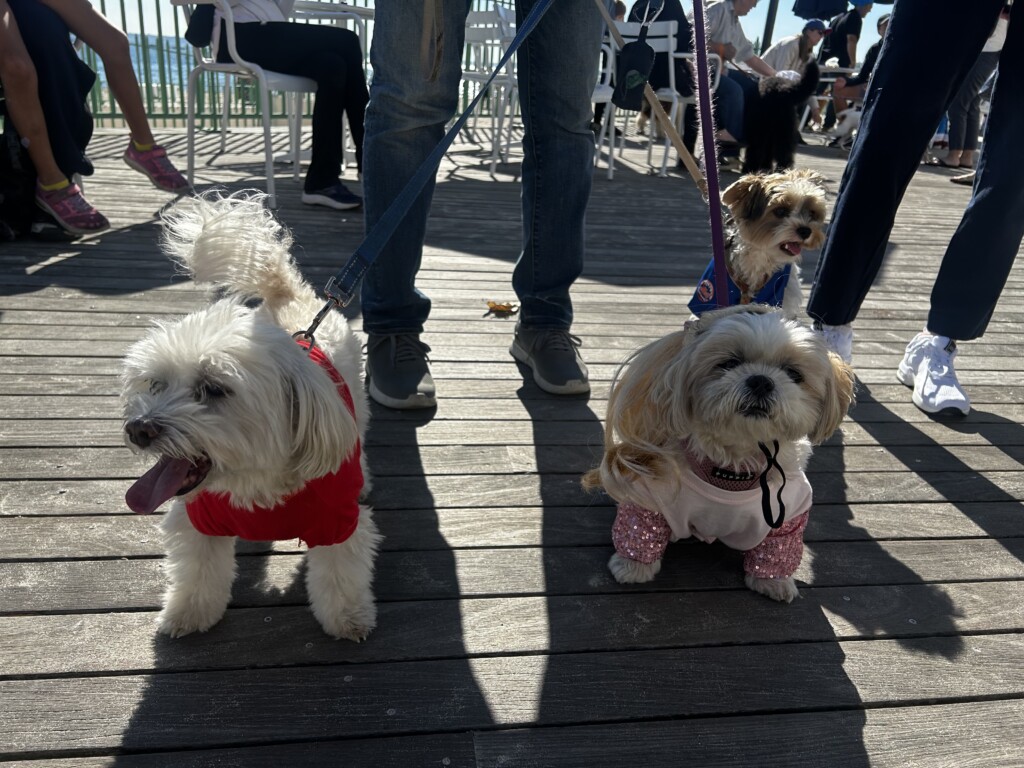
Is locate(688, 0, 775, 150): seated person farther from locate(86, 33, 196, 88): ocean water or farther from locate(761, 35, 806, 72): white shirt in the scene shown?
locate(86, 33, 196, 88): ocean water

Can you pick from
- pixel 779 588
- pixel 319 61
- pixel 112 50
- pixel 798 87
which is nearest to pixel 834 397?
pixel 779 588

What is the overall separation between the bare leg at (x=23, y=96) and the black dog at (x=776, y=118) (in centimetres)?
642

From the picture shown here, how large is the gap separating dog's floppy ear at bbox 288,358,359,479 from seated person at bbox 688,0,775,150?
745 centimetres

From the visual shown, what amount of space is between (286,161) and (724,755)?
709 centimetres

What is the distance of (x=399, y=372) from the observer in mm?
2664

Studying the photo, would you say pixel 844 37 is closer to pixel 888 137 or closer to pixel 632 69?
pixel 888 137

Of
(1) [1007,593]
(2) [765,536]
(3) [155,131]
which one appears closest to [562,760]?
(2) [765,536]

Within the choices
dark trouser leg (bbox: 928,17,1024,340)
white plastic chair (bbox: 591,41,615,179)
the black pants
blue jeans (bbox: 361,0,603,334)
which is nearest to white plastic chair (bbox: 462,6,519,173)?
white plastic chair (bbox: 591,41,615,179)

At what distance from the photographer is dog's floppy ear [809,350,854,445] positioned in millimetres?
1662

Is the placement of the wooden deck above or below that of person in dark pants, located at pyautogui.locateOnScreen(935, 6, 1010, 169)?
below

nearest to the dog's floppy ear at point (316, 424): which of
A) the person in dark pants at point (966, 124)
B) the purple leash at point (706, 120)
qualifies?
the purple leash at point (706, 120)

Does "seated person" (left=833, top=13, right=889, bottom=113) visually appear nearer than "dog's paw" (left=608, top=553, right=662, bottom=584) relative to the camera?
No

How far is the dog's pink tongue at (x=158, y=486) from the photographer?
4.44 feet

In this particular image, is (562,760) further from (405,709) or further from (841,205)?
(841,205)
